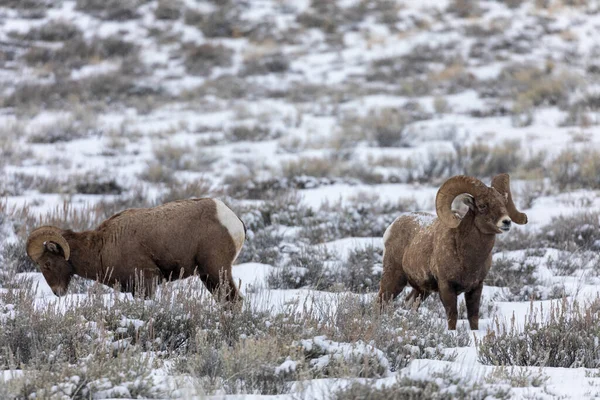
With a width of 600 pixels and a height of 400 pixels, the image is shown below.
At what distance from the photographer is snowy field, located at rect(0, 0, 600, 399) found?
13.8 ft

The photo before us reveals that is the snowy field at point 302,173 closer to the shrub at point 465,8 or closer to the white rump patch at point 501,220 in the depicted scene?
the shrub at point 465,8

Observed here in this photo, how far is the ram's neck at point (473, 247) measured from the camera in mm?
5707

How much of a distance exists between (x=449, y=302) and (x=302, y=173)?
7.41m

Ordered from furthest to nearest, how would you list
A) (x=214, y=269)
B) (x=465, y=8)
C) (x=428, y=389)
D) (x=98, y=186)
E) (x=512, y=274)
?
(x=465, y=8)
(x=98, y=186)
(x=512, y=274)
(x=214, y=269)
(x=428, y=389)

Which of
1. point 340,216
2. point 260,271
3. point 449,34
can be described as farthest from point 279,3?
point 260,271

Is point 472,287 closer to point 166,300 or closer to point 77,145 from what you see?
point 166,300

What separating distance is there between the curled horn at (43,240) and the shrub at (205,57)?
55.3ft

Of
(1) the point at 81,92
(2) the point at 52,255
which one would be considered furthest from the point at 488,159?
(1) the point at 81,92

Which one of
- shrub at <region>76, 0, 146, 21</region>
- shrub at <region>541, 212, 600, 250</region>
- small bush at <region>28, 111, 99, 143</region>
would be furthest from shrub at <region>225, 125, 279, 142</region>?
shrub at <region>76, 0, 146, 21</region>

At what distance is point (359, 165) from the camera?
1348 cm

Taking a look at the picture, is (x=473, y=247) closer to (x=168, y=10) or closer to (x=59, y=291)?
(x=59, y=291)

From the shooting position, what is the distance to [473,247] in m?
5.71

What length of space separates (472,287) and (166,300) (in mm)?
2475

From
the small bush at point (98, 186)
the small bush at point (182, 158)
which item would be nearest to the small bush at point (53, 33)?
the small bush at point (182, 158)
